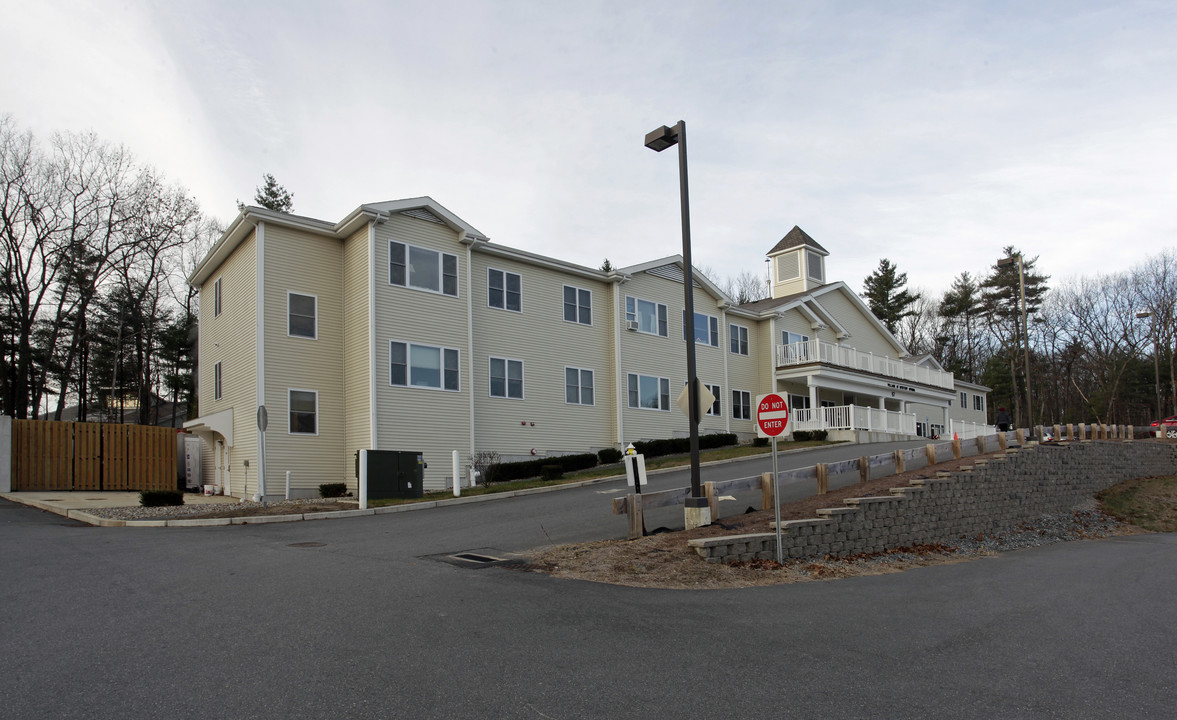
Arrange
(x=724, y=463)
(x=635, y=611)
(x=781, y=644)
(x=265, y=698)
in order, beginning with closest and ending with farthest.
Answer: (x=265, y=698) < (x=781, y=644) < (x=635, y=611) < (x=724, y=463)

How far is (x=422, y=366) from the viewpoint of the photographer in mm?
23031

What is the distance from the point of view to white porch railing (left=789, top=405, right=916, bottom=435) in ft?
111

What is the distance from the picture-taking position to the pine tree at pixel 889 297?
66938mm

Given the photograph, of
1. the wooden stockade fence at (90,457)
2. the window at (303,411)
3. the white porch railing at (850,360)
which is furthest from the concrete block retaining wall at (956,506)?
the wooden stockade fence at (90,457)

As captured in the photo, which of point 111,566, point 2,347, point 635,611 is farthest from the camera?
point 2,347

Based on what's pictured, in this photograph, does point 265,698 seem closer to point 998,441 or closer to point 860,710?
point 860,710

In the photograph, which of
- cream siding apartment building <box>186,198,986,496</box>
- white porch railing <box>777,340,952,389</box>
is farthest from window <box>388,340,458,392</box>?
white porch railing <box>777,340,952,389</box>

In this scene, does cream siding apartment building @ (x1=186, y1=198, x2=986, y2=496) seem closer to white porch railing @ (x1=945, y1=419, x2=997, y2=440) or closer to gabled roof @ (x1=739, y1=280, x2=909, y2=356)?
gabled roof @ (x1=739, y1=280, x2=909, y2=356)

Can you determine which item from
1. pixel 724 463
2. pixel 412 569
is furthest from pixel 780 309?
pixel 412 569

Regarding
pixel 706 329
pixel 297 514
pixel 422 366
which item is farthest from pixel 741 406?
pixel 297 514

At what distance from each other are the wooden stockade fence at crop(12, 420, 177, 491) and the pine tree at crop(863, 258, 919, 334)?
57022 mm

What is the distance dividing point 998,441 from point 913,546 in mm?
A: 8399

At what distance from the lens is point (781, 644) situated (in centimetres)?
651

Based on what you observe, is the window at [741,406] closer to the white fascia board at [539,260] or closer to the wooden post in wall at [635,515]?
the white fascia board at [539,260]
